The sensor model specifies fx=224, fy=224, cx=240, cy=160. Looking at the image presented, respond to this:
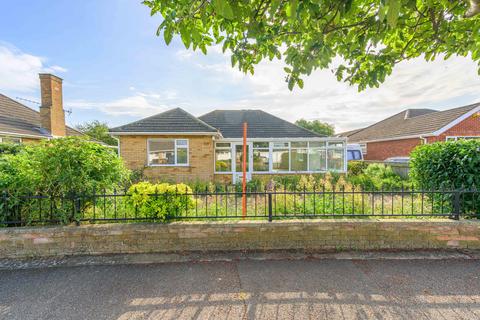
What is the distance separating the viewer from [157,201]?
359cm

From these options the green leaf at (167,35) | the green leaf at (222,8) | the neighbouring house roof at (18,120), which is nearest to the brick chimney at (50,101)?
the neighbouring house roof at (18,120)

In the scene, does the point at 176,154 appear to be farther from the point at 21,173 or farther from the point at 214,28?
the point at 214,28

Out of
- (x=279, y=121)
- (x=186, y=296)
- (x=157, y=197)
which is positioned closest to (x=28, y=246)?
(x=157, y=197)

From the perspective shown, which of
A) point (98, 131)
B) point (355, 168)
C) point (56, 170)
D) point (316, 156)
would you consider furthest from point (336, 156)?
point (98, 131)

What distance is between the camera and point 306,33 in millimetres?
3572

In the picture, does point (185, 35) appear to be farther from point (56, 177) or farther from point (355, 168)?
point (355, 168)

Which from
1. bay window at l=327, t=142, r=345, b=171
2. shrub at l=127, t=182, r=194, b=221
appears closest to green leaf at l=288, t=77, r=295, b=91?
shrub at l=127, t=182, r=194, b=221

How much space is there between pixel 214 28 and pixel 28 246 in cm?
430

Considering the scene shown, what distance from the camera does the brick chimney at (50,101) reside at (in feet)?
42.8

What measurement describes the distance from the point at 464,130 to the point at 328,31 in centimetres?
1784

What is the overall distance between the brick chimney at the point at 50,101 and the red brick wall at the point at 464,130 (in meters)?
23.7

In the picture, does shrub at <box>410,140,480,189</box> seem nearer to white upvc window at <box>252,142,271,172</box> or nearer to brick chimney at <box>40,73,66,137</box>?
white upvc window at <box>252,142,271,172</box>

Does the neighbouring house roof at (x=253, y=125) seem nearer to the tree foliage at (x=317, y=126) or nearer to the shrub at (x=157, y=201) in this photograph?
the shrub at (x=157, y=201)

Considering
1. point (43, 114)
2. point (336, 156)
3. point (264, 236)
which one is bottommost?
point (264, 236)
